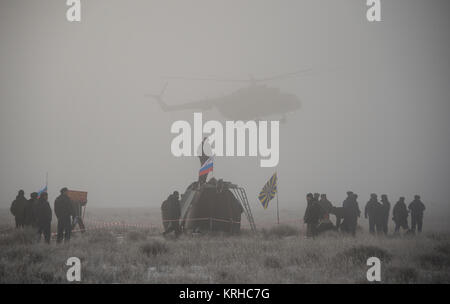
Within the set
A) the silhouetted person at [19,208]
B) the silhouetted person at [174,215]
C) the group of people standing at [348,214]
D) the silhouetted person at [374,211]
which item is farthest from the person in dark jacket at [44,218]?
the silhouetted person at [374,211]

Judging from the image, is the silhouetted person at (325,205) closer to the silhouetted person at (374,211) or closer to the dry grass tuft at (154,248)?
the silhouetted person at (374,211)

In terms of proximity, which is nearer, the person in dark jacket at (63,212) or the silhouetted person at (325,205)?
the person in dark jacket at (63,212)

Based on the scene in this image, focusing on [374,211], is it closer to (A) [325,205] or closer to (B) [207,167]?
(A) [325,205]

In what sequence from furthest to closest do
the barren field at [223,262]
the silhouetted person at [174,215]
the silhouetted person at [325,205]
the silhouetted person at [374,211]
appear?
the silhouetted person at [374,211] → the silhouetted person at [325,205] → the silhouetted person at [174,215] → the barren field at [223,262]

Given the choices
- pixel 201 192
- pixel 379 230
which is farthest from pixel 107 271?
pixel 379 230

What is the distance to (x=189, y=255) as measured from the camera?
9.27 metres

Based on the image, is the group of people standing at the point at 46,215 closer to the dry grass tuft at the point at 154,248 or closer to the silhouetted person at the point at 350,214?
the dry grass tuft at the point at 154,248

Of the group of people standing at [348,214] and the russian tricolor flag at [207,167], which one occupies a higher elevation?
the russian tricolor flag at [207,167]

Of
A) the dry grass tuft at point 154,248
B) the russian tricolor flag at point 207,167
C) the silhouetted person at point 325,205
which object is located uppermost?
the russian tricolor flag at point 207,167

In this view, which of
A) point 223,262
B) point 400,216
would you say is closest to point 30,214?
point 223,262

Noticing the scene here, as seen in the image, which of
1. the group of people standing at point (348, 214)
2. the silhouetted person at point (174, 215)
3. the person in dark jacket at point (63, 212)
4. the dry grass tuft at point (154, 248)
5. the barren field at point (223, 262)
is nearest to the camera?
the barren field at point (223, 262)

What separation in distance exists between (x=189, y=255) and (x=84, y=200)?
29.5 ft

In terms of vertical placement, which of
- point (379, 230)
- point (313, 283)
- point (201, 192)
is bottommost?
point (379, 230)
